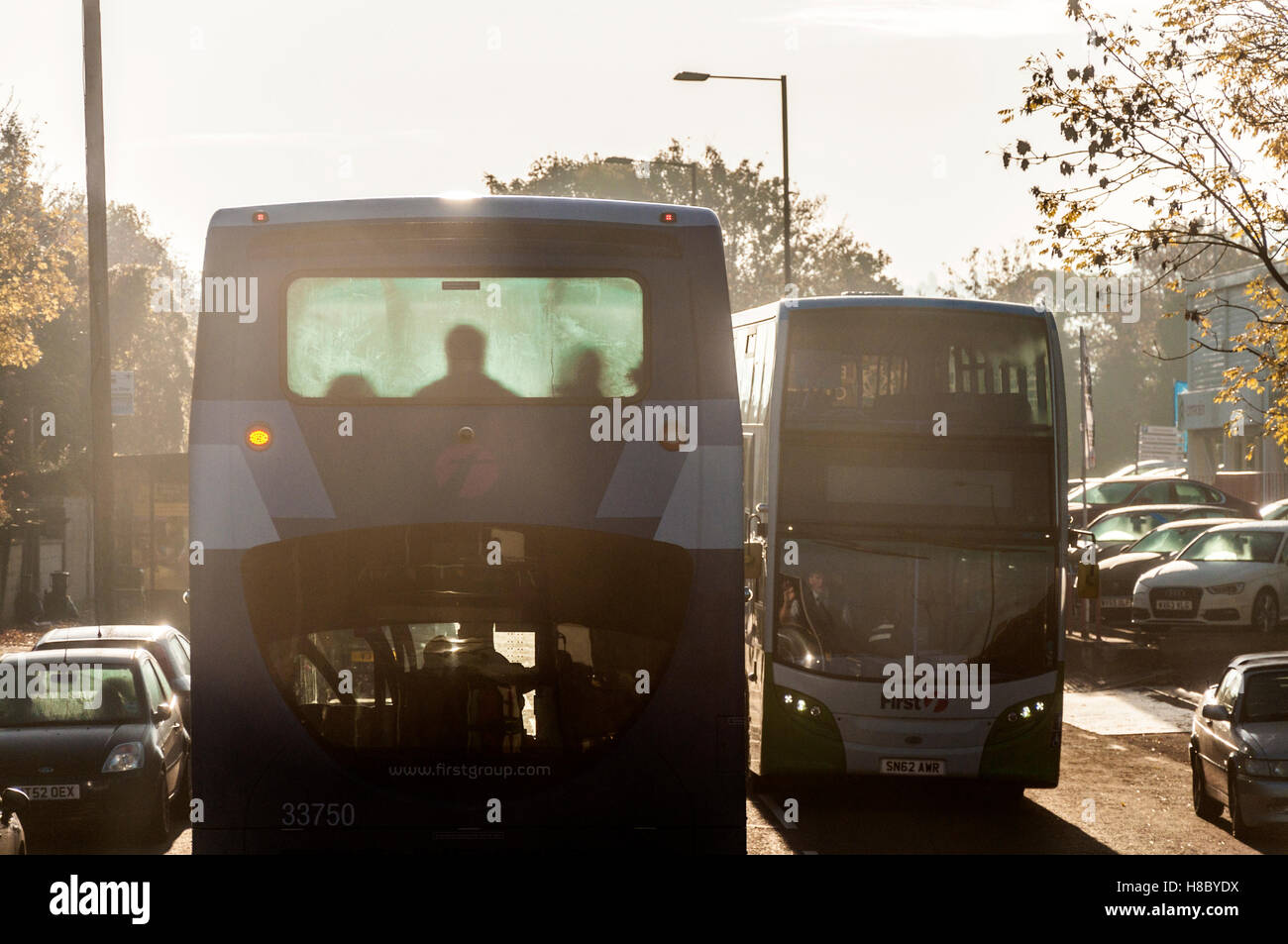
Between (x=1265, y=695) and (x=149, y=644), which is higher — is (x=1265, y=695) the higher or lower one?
the lower one

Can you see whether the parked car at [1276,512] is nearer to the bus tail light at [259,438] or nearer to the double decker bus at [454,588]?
the double decker bus at [454,588]

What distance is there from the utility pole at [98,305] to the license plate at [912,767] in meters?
9.50

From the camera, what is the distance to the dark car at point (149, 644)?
15.9 m

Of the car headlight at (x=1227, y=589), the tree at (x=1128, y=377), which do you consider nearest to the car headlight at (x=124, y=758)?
the car headlight at (x=1227, y=589)

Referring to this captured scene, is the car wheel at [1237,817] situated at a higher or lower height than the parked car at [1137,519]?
lower

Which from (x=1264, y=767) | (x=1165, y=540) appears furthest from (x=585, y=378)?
(x=1165, y=540)

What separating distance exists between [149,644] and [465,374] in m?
9.55

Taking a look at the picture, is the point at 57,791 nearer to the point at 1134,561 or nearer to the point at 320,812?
the point at 320,812

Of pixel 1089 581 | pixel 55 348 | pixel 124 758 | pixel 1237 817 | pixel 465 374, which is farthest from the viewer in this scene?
pixel 55 348

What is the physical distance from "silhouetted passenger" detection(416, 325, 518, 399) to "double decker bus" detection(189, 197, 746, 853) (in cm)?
1

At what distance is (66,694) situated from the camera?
47.0ft

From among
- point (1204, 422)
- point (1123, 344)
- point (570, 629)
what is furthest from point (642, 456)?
point (1123, 344)
